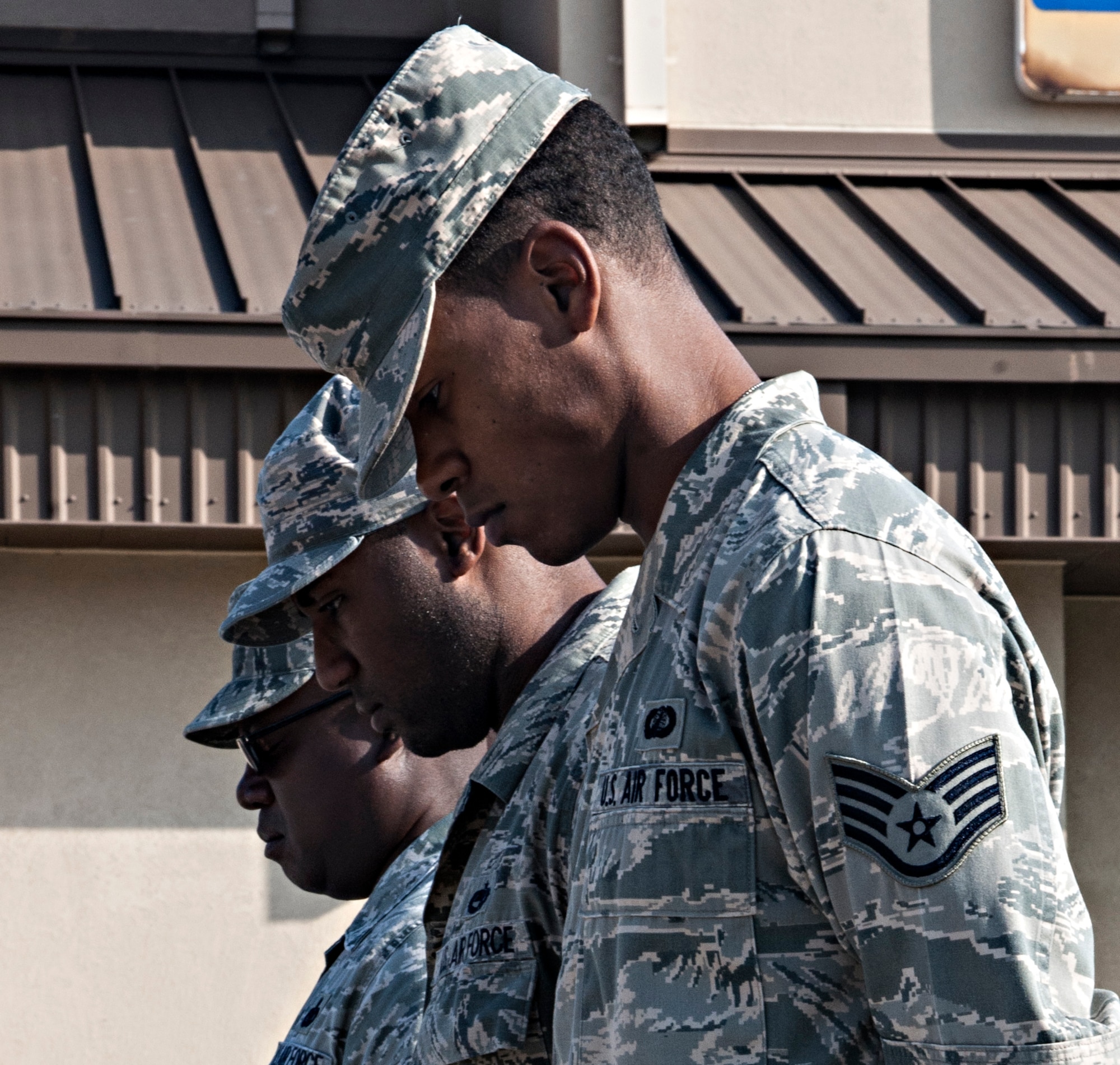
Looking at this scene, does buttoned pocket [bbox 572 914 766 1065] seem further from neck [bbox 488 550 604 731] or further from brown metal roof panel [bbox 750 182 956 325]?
brown metal roof panel [bbox 750 182 956 325]

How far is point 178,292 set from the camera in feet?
15.5

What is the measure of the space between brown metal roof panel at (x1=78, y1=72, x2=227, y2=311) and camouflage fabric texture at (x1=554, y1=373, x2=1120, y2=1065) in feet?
11.2

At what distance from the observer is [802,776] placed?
1.35 metres

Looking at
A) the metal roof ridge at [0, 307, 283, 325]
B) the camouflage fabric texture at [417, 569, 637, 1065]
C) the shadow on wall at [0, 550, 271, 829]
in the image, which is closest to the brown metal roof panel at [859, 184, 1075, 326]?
the metal roof ridge at [0, 307, 283, 325]

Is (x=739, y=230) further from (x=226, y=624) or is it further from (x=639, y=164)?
(x=639, y=164)

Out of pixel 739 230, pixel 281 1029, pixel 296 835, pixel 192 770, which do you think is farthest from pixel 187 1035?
pixel 739 230

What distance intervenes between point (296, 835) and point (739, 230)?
8.93 ft

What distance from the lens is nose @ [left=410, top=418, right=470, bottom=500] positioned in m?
1.69

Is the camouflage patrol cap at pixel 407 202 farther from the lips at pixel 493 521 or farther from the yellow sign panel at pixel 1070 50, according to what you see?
the yellow sign panel at pixel 1070 50

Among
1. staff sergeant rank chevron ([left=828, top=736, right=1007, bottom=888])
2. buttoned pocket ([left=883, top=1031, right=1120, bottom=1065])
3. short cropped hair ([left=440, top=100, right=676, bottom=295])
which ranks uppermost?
short cropped hair ([left=440, top=100, right=676, bottom=295])

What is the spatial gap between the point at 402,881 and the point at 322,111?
3.66 metres

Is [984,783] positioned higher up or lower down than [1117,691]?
higher up

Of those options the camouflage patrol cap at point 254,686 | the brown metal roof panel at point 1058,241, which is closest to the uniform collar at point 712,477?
the camouflage patrol cap at point 254,686

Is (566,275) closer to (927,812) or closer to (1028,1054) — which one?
(927,812)
